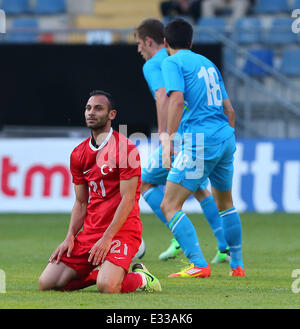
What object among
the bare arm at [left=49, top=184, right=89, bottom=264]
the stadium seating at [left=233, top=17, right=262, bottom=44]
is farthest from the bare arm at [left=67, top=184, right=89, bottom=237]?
the stadium seating at [left=233, top=17, right=262, bottom=44]

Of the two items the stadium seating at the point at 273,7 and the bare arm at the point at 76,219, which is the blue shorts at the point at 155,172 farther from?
the stadium seating at the point at 273,7

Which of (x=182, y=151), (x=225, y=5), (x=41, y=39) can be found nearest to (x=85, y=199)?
(x=182, y=151)

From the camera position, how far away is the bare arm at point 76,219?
22.7ft

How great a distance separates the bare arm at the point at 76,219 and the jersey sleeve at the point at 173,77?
1.30 meters

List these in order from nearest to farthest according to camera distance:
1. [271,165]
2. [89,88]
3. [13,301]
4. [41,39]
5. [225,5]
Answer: [13,301] → [271,165] → [89,88] → [41,39] → [225,5]

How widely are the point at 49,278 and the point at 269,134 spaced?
10971 millimetres

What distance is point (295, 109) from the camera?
17.2m

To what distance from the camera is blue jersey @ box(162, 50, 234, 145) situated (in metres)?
7.85

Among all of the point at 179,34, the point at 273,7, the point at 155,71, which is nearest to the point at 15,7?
the point at 273,7

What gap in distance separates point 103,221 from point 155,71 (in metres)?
2.59

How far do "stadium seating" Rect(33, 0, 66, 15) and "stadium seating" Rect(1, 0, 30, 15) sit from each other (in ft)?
0.90

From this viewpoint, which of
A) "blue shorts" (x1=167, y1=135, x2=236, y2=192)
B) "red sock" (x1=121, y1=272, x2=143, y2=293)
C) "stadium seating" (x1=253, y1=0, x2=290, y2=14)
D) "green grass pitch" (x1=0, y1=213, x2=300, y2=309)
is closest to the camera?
"green grass pitch" (x1=0, y1=213, x2=300, y2=309)

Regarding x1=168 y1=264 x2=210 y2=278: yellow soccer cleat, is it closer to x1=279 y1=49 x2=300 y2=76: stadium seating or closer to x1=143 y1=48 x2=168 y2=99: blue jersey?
x1=143 y1=48 x2=168 y2=99: blue jersey

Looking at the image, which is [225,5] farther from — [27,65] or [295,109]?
[27,65]
